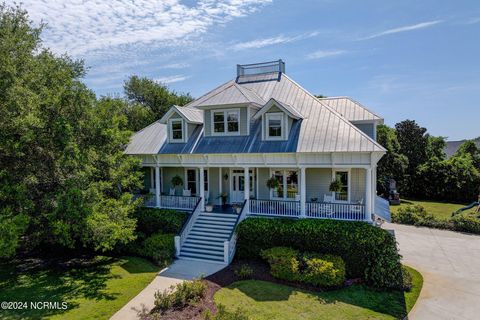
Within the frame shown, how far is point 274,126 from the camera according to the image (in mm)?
17938

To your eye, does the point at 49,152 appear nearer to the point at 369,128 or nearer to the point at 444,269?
the point at 369,128

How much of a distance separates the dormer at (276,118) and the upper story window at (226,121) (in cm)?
148

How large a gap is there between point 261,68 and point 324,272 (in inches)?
621

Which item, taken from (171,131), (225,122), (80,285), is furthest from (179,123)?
(80,285)

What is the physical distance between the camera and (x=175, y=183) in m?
21.6

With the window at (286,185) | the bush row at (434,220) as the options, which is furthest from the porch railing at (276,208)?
the bush row at (434,220)

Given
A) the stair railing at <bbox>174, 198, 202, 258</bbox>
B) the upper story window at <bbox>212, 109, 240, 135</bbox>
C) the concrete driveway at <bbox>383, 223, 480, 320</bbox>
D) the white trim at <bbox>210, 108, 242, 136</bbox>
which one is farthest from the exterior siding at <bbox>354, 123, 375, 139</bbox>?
the stair railing at <bbox>174, 198, 202, 258</bbox>

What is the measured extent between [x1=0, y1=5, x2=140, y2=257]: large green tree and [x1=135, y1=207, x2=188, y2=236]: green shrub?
98.0 inches

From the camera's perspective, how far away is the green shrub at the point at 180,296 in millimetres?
11047

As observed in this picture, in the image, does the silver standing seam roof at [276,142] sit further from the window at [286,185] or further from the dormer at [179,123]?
the window at [286,185]

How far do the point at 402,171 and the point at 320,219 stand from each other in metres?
26.6

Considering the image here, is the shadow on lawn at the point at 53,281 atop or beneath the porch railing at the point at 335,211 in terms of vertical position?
beneath

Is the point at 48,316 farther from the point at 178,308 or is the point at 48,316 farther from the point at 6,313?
the point at 178,308

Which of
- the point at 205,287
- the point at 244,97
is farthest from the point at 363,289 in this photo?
the point at 244,97
